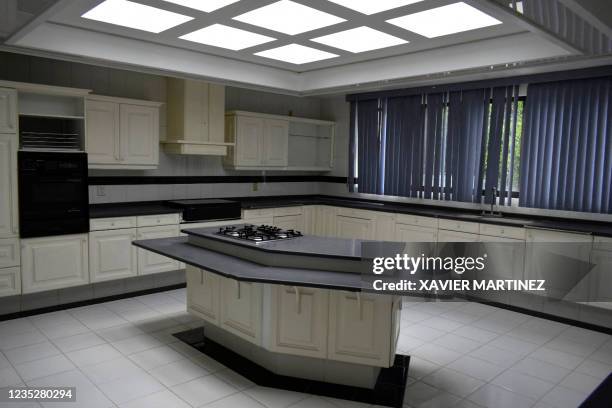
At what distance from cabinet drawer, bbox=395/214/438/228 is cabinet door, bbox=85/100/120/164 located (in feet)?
11.3

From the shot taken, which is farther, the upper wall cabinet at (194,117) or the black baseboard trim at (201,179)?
the upper wall cabinet at (194,117)

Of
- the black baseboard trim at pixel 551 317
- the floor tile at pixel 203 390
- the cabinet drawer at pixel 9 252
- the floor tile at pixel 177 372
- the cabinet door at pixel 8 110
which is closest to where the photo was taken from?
the floor tile at pixel 203 390

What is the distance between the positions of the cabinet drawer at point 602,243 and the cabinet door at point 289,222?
3.63m

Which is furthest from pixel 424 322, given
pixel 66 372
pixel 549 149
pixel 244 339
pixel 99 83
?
pixel 99 83

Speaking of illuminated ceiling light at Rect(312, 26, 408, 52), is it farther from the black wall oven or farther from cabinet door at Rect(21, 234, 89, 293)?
cabinet door at Rect(21, 234, 89, 293)

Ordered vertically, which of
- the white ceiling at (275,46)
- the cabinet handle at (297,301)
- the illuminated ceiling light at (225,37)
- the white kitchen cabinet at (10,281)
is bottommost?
the white kitchen cabinet at (10,281)

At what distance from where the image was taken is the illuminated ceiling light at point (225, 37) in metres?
4.11

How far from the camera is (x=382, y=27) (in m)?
3.83

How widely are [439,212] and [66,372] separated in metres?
4.23

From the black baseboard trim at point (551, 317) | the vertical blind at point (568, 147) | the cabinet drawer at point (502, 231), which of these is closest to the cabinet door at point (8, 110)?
the cabinet drawer at point (502, 231)

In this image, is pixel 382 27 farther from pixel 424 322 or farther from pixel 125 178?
pixel 125 178

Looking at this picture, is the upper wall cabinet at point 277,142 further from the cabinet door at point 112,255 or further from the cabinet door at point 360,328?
the cabinet door at point 360,328

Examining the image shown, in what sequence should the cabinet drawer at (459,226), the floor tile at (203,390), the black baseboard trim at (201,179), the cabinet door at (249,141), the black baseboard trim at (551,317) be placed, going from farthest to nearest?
the cabinet door at (249,141), the black baseboard trim at (201,179), the cabinet drawer at (459,226), the black baseboard trim at (551,317), the floor tile at (203,390)

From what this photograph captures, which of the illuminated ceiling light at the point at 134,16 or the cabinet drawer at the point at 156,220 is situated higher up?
the illuminated ceiling light at the point at 134,16
